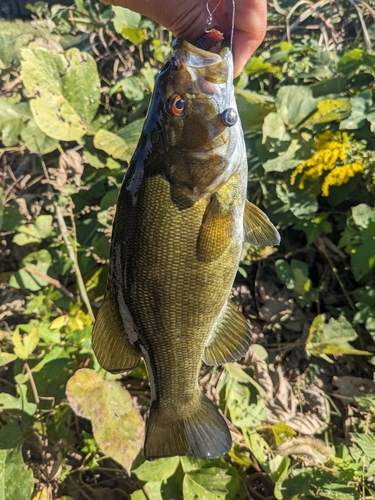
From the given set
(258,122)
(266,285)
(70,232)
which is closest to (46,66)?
(70,232)

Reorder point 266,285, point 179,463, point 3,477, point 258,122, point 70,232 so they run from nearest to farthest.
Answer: point 3,477
point 179,463
point 258,122
point 70,232
point 266,285

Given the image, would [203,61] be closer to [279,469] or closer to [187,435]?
[187,435]

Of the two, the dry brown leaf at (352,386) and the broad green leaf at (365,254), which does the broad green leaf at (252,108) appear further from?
the dry brown leaf at (352,386)

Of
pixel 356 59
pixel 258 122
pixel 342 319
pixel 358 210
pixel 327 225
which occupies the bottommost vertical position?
pixel 342 319

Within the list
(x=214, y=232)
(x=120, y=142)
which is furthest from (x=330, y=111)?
(x=214, y=232)

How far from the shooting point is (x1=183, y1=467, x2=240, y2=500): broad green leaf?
78.9 inches

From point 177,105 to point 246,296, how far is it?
74.2 inches

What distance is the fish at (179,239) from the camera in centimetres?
139

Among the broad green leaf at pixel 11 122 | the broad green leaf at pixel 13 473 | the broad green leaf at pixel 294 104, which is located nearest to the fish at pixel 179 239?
the broad green leaf at pixel 13 473

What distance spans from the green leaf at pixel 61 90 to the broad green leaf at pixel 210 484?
2020mm

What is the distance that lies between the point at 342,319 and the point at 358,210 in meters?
0.67

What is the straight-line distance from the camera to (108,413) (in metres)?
1.94

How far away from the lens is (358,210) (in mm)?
2504

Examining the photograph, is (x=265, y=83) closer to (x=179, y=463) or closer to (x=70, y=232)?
(x=70, y=232)
